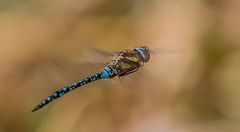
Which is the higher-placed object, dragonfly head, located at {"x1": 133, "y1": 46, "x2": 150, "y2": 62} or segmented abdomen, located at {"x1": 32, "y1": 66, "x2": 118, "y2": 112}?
dragonfly head, located at {"x1": 133, "y1": 46, "x2": 150, "y2": 62}

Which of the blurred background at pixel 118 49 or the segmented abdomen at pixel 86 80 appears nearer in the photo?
the segmented abdomen at pixel 86 80

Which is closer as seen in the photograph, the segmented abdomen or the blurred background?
the segmented abdomen

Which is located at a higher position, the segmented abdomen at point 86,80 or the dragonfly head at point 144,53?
the dragonfly head at point 144,53

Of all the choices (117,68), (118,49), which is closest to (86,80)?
(117,68)

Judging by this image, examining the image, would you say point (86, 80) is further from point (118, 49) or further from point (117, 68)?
point (118, 49)

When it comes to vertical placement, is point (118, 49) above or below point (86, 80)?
above
